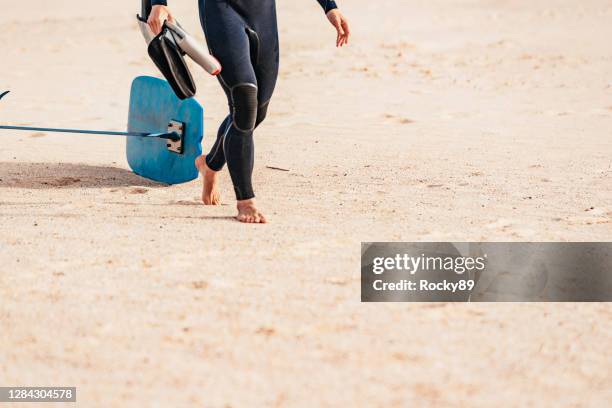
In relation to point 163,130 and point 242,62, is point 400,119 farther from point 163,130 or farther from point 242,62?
point 242,62

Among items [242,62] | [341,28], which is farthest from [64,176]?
[341,28]

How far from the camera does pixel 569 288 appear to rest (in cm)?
345

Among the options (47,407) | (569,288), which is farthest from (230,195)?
(47,407)

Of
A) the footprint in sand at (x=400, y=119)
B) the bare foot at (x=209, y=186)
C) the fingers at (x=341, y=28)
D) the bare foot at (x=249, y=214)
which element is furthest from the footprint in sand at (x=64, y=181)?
the footprint in sand at (x=400, y=119)

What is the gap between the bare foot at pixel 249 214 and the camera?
13.9 ft

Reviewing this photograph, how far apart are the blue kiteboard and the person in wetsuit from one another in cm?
56

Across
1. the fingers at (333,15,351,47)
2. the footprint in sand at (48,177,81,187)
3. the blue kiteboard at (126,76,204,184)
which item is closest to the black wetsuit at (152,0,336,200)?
the fingers at (333,15,351,47)

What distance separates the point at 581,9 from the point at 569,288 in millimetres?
14546

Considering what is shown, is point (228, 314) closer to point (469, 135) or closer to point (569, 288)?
point (569, 288)

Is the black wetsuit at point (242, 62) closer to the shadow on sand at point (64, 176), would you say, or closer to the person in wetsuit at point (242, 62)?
the person in wetsuit at point (242, 62)

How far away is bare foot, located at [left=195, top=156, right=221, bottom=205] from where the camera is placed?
4.62 m

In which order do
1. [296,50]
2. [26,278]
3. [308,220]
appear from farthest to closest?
1. [296,50]
2. [308,220]
3. [26,278]

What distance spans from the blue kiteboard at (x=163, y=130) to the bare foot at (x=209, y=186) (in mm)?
328

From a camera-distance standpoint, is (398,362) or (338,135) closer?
(398,362)
